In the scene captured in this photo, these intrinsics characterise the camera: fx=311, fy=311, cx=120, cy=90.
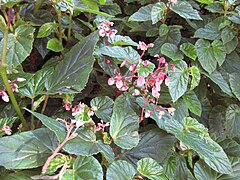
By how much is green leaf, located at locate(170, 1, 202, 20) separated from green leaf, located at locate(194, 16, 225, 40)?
0.08m

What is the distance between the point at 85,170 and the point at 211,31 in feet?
2.01

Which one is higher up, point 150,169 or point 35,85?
point 35,85

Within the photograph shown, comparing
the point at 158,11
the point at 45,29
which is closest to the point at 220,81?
the point at 158,11

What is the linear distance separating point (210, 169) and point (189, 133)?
0.12m

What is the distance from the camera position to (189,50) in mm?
868

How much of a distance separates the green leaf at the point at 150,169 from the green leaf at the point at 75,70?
193mm

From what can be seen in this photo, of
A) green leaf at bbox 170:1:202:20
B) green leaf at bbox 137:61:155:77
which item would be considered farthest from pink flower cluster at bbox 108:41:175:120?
green leaf at bbox 170:1:202:20

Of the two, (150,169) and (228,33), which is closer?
(150,169)

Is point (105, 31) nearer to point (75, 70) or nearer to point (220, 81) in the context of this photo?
point (75, 70)

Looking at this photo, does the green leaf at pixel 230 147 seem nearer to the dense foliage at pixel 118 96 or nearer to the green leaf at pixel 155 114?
the dense foliage at pixel 118 96

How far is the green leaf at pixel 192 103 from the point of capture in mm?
807

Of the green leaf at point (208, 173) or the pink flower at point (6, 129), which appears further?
the green leaf at point (208, 173)

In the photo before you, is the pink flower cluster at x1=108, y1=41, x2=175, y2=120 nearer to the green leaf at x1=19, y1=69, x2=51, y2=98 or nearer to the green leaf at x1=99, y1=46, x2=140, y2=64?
the green leaf at x1=99, y1=46, x2=140, y2=64

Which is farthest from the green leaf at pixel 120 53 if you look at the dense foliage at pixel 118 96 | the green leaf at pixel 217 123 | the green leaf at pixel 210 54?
the green leaf at pixel 217 123
